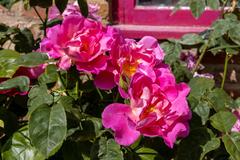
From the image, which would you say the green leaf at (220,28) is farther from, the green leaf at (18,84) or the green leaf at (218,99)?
the green leaf at (18,84)

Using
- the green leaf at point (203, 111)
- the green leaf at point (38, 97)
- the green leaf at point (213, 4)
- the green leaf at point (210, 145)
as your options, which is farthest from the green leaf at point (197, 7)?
the green leaf at point (38, 97)

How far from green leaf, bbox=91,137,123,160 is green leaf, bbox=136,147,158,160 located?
0.39ft

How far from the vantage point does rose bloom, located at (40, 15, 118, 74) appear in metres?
1.02

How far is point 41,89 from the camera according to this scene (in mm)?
1123

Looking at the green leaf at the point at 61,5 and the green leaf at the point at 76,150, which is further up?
the green leaf at the point at 61,5

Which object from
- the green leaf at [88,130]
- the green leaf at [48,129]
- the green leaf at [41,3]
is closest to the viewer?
the green leaf at [48,129]

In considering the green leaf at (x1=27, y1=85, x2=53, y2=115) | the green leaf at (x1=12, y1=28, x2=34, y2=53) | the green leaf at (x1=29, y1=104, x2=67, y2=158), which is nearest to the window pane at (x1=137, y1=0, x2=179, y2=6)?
the green leaf at (x1=12, y1=28, x2=34, y2=53)

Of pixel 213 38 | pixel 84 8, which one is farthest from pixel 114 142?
pixel 213 38

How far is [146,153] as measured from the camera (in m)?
1.15

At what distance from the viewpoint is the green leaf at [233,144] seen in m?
1.09

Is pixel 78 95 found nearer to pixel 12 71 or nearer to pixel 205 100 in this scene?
pixel 12 71

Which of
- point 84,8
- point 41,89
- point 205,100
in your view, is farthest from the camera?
point 84,8

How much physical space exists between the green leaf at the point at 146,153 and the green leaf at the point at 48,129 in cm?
25

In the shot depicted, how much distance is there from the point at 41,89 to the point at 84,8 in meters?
0.37
